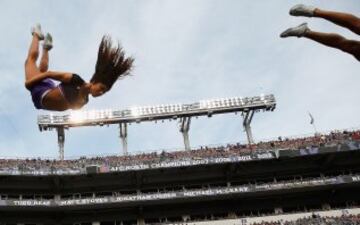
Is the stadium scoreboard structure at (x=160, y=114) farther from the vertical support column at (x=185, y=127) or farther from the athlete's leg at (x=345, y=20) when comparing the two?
the athlete's leg at (x=345, y=20)

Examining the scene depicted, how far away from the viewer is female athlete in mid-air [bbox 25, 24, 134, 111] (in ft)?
20.8

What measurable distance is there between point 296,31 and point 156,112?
3668cm

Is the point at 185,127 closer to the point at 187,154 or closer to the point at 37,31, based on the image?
the point at 187,154

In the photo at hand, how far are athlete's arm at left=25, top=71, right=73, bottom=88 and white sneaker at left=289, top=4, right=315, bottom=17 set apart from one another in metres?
3.27

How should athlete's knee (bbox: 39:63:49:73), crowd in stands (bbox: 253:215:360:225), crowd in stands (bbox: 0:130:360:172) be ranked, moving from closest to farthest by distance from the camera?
athlete's knee (bbox: 39:63:49:73)
crowd in stands (bbox: 253:215:360:225)
crowd in stands (bbox: 0:130:360:172)

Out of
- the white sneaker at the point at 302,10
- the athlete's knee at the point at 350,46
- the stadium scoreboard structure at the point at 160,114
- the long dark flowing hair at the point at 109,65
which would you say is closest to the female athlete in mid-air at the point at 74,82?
the long dark flowing hair at the point at 109,65

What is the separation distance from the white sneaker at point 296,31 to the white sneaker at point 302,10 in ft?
0.81

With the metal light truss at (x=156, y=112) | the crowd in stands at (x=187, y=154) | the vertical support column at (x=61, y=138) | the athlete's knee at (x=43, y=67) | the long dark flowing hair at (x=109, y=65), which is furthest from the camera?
the metal light truss at (x=156, y=112)

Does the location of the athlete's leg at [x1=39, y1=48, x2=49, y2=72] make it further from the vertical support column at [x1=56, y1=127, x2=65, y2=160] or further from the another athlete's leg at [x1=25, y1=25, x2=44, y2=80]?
the vertical support column at [x1=56, y1=127, x2=65, y2=160]

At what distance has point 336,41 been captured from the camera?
22.9ft

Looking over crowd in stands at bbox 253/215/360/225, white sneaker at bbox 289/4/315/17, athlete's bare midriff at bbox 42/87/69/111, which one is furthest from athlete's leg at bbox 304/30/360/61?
crowd in stands at bbox 253/215/360/225

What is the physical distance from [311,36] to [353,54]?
0.68 m

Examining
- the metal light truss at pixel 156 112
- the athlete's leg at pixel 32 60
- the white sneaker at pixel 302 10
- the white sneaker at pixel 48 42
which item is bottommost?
the athlete's leg at pixel 32 60

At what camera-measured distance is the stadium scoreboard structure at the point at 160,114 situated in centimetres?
4281
